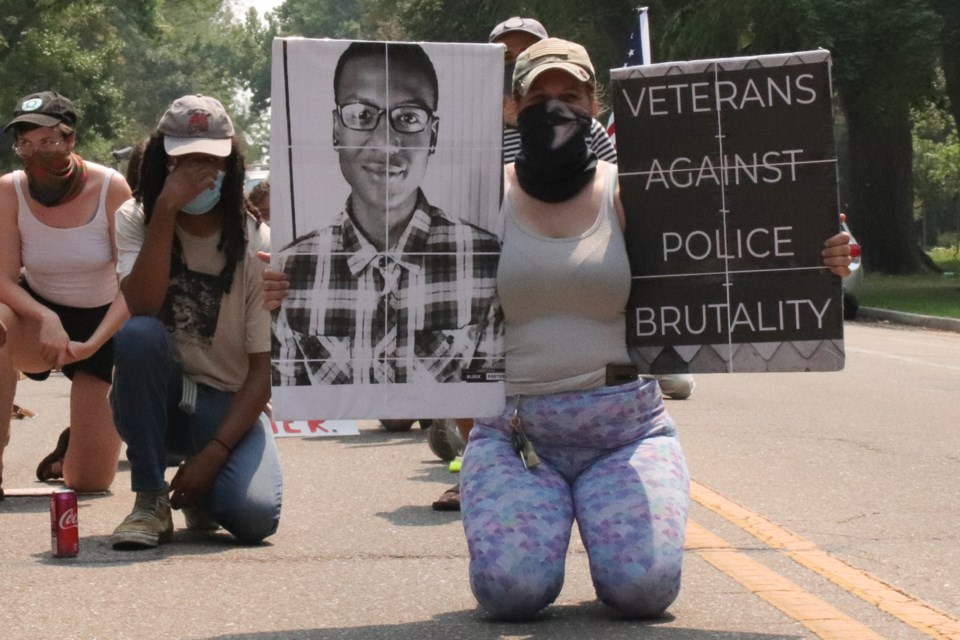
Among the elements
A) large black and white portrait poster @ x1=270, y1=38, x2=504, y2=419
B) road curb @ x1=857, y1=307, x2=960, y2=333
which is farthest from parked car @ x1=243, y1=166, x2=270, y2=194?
road curb @ x1=857, y1=307, x2=960, y2=333

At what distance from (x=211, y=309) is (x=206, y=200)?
0.42 meters

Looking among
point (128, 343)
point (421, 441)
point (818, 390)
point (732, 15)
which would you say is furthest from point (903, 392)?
point (732, 15)

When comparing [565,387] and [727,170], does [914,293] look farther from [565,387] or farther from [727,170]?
[565,387]

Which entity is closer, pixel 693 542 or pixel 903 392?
pixel 693 542

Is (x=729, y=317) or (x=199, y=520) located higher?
(x=729, y=317)

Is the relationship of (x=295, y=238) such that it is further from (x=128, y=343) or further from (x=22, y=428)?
(x=22, y=428)

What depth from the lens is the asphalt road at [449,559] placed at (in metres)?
5.11

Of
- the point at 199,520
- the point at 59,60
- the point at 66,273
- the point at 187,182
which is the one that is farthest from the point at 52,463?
the point at 59,60

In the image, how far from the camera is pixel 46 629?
200 inches

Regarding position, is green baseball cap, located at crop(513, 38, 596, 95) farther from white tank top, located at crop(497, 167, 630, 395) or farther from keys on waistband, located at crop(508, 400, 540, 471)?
keys on waistband, located at crop(508, 400, 540, 471)

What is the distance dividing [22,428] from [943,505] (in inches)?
241

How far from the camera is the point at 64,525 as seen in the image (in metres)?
6.12

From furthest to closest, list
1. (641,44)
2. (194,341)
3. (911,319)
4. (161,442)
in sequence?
(911,319)
(641,44)
(194,341)
(161,442)

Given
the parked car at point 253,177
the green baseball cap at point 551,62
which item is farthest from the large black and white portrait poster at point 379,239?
the parked car at point 253,177
